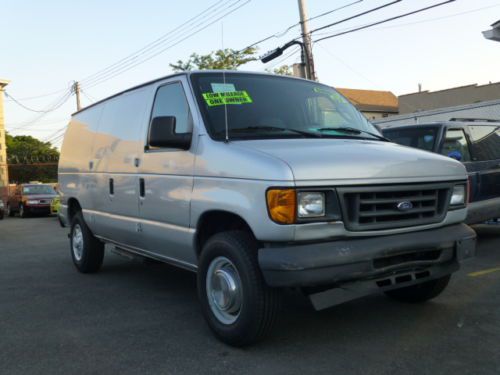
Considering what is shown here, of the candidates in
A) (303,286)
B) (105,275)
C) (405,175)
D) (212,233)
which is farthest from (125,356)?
(105,275)

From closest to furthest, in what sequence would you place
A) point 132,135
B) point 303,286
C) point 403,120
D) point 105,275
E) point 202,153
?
point 303,286 < point 202,153 < point 132,135 < point 105,275 < point 403,120

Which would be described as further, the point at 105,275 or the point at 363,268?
the point at 105,275

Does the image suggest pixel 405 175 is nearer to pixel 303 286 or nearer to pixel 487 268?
pixel 303 286

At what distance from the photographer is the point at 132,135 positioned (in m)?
5.23

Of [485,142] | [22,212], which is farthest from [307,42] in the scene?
[22,212]

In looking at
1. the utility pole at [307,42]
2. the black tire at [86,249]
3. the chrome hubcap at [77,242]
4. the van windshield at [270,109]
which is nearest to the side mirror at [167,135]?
the van windshield at [270,109]

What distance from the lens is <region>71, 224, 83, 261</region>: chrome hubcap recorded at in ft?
22.1

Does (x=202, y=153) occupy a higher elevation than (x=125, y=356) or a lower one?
higher

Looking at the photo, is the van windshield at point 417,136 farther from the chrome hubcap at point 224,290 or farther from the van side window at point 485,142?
the chrome hubcap at point 224,290

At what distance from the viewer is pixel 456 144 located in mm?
7309

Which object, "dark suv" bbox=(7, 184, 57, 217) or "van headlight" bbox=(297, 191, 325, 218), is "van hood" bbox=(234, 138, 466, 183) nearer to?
"van headlight" bbox=(297, 191, 325, 218)

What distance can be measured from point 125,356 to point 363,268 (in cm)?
180

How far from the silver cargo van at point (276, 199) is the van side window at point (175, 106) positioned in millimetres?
19

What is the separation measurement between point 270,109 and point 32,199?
18.7m
